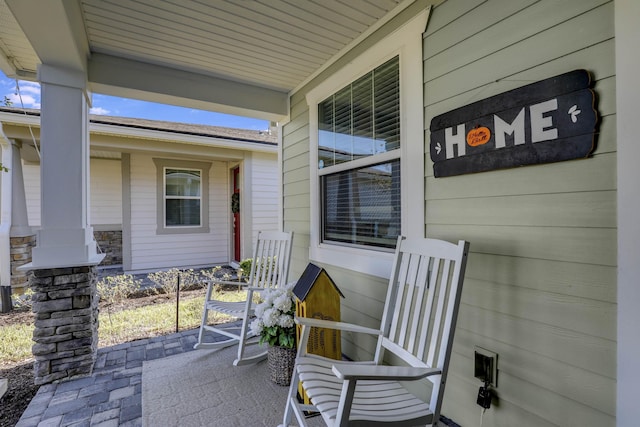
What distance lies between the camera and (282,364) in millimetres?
2312

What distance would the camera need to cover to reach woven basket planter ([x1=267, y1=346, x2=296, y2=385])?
7.54 feet

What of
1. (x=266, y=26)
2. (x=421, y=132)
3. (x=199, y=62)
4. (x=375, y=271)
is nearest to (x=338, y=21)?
(x=266, y=26)

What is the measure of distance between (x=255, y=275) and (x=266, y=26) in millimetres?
2333

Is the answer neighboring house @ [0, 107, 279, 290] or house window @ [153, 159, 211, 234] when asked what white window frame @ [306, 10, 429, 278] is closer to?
neighboring house @ [0, 107, 279, 290]

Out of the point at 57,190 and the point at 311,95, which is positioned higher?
the point at 311,95

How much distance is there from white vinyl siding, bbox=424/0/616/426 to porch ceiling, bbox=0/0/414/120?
2.68 ft

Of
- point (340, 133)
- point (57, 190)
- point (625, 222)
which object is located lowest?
point (625, 222)

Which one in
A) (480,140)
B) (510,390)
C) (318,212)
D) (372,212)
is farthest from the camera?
(318,212)

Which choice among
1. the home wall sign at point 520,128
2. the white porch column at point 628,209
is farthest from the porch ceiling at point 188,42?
the white porch column at point 628,209

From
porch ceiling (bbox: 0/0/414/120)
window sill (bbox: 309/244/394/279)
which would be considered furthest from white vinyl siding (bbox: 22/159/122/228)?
window sill (bbox: 309/244/394/279)

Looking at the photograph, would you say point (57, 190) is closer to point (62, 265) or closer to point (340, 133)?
point (62, 265)

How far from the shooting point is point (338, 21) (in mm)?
2270

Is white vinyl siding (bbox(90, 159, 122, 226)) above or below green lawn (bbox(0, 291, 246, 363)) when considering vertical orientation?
above

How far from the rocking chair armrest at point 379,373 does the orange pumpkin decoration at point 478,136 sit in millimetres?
1105
